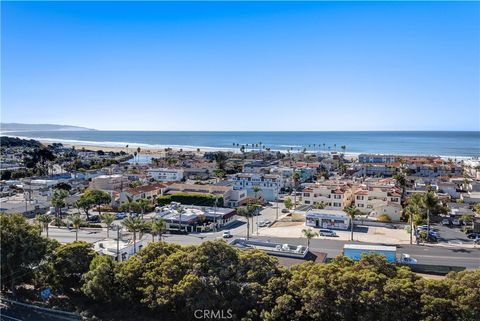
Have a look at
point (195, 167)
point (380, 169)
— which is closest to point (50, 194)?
point (195, 167)

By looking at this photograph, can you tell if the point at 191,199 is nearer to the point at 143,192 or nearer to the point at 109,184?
the point at 143,192

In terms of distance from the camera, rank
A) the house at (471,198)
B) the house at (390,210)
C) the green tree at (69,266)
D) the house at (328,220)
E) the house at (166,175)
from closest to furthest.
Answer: the green tree at (69,266) < the house at (328,220) < the house at (390,210) < the house at (471,198) < the house at (166,175)

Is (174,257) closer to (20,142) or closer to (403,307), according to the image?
(403,307)

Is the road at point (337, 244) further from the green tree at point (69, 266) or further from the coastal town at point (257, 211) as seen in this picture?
the green tree at point (69, 266)

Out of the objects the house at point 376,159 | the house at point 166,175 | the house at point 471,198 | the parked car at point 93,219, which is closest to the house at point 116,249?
the parked car at point 93,219

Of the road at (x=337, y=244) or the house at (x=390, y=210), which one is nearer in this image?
the road at (x=337, y=244)

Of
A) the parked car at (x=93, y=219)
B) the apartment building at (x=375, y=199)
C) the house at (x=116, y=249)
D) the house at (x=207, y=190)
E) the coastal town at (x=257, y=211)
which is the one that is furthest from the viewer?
the house at (x=207, y=190)

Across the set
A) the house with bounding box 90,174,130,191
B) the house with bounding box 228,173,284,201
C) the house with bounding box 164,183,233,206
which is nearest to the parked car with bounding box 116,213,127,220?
the house with bounding box 164,183,233,206
